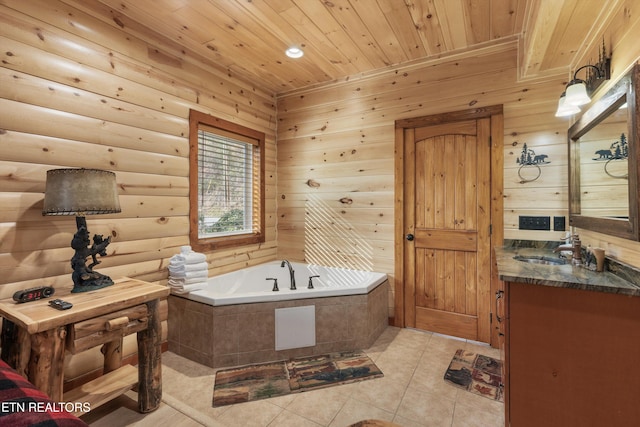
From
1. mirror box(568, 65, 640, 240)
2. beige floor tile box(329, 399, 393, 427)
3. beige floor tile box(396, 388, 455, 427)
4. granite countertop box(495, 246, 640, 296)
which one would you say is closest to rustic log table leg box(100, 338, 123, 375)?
beige floor tile box(329, 399, 393, 427)

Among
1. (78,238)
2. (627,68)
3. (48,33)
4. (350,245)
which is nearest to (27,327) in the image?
(78,238)

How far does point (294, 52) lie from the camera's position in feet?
9.22

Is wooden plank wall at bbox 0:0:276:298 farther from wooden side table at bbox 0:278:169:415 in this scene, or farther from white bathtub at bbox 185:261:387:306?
wooden side table at bbox 0:278:169:415

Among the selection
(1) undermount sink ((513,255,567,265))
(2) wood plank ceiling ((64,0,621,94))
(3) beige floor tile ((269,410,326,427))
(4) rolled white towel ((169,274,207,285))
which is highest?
(2) wood plank ceiling ((64,0,621,94))

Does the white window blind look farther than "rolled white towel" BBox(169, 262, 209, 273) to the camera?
Yes

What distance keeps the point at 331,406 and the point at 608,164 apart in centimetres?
215

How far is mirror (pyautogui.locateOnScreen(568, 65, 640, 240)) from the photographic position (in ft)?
4.58

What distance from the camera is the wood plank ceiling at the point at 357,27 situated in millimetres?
2010

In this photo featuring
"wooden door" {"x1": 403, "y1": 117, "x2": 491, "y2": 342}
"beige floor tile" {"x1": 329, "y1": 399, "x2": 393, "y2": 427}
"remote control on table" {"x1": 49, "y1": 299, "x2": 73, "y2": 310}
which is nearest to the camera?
"remote control on table" {"x1": 49, "y1": 299, "x2": 73, "y2": 310}

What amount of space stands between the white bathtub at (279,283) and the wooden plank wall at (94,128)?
285 millimetres

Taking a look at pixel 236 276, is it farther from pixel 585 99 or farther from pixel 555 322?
pixel 585 99

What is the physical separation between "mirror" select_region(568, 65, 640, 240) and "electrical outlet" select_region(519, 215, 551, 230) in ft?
0.68

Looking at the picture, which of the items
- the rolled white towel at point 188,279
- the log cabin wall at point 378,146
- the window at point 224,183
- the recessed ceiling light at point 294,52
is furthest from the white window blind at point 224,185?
the recessed ceiling light at point 294,52

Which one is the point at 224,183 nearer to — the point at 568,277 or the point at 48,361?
the point at 48,361
